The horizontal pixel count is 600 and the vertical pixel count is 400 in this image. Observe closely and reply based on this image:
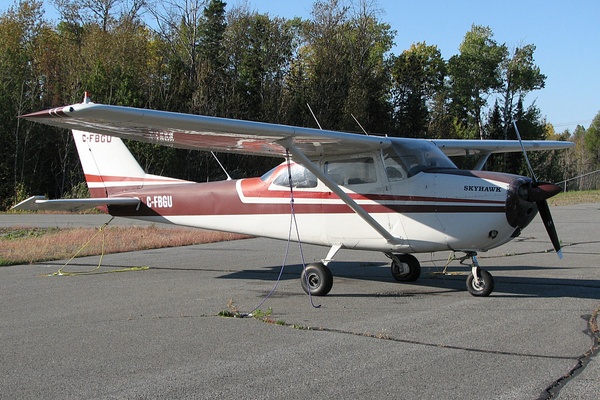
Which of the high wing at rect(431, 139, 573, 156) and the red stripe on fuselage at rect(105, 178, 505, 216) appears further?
the high wing at rect(431, 139, 573, 156)

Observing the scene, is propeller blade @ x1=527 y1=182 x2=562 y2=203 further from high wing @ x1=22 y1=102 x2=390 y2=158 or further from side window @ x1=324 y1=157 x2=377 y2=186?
side window @ x1=324 y1=157 x2=377 y2=186

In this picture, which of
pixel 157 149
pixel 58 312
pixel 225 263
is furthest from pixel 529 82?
pixel 58 312

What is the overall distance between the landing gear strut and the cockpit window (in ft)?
4.82

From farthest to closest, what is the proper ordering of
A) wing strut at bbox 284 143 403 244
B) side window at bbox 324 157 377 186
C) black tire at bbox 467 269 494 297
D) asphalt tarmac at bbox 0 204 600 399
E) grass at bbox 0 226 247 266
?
1. grass at bbox 0 226 247 266
2. side window at bbox 324 157 377 186
3. wing strut at bbox 284 143 403 244
4. black tire at bbox 467 269 494 297
5. asphalt tarmac at bbox 0 204 600 399

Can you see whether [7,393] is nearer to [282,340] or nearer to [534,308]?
[282,340]

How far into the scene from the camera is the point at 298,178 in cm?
987

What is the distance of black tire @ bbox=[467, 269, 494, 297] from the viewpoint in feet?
27.1

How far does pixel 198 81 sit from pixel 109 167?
29076 millimetres

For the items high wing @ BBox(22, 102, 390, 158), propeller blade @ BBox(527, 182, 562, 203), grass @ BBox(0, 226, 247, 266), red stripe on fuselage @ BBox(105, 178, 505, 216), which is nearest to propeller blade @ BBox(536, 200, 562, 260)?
propeller blade @ BBox(527, 182, 562, 203)

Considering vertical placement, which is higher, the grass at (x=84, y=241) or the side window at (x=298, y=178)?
the side window at (x=298, y=178)

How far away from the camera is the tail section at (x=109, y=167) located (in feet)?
39.4

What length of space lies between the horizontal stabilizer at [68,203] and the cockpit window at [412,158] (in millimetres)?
5206

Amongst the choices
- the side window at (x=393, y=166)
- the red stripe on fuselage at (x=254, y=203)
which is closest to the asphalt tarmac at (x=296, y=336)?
the red stripe on fuselage at (x=254, y=203)

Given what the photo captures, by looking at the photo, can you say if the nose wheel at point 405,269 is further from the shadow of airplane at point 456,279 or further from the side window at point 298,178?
the side window at point 298,178
